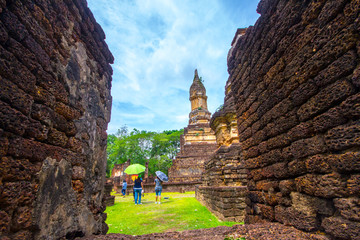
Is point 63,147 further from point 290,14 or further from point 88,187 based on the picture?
point 290,14

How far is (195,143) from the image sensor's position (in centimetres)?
2236

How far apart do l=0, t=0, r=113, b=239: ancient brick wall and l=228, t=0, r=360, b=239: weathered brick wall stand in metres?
2.57

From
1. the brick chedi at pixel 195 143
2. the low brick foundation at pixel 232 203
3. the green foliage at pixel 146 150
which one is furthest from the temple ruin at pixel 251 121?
the green foliage at pixel 146 150

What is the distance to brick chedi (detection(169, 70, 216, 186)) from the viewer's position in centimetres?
1930

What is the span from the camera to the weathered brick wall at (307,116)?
5.26 ft

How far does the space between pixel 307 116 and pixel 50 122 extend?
2.68m

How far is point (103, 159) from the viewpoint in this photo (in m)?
3.30

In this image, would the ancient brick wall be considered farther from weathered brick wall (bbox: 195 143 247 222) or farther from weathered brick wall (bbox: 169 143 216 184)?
weathered brick wall (bbox: 169 143 216 184)

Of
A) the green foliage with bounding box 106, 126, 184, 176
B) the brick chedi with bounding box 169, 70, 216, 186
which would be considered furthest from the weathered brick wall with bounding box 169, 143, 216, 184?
the green foliage with bounding box 106, 126, 184, 176

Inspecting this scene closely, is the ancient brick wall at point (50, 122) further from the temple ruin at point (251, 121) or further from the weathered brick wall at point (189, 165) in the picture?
the weathered brick wall at point (189, 165)

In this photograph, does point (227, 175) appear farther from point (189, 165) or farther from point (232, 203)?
point (189, 165)

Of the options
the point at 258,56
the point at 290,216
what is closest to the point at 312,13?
the point at 258,56

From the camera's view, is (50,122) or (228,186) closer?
(50,122)

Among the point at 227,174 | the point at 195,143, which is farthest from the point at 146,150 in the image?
the point at 227,174
